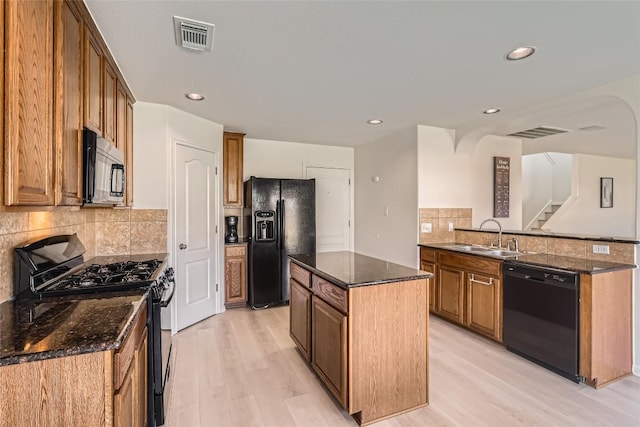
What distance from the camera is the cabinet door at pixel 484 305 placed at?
9.68 ft

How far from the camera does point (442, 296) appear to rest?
11.8ft

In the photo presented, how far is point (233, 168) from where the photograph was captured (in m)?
4.20

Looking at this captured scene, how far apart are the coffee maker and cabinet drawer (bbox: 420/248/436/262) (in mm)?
2423

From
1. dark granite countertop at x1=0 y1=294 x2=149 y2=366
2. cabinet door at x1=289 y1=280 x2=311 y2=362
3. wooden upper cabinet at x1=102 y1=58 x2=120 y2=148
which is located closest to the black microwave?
wooden upper cabinet at x1=102 y1=58 x2=120 y2=148

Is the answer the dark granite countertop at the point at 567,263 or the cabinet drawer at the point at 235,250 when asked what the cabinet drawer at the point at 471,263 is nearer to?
the dark granite countertop at the point at 567,263

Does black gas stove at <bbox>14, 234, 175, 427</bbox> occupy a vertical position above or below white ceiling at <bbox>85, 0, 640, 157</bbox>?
below

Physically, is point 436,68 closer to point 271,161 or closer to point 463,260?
point 463,260

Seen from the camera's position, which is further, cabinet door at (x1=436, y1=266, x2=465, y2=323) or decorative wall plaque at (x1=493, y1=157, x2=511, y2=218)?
decorative wall plaque at (x1=493, y1=157, x2=511, y2=218)

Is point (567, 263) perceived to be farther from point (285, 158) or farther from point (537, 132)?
point (285, 158)

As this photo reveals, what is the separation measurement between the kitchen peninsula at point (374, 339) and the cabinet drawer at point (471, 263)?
1274 millimetres

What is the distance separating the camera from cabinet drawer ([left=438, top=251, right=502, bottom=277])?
9.68ft

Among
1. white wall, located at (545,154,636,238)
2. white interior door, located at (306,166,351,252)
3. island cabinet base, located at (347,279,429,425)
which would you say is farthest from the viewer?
white wall, located at (545,154,636,238)

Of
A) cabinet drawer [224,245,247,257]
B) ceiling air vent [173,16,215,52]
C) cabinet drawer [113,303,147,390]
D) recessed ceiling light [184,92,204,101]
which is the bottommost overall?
cabinet drawer [113,303,147,390]

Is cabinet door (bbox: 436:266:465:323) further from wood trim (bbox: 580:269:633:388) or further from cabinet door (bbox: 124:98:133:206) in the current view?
cabinet door (bbox: 124:98:133:206)
